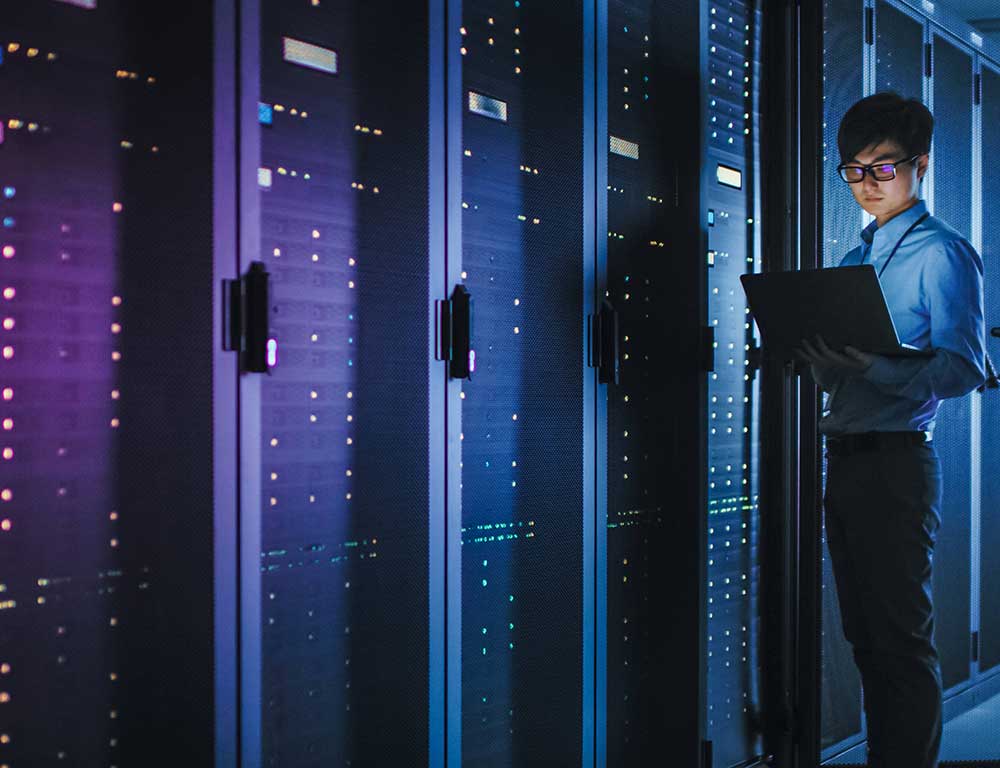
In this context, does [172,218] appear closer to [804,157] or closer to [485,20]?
[485,20]

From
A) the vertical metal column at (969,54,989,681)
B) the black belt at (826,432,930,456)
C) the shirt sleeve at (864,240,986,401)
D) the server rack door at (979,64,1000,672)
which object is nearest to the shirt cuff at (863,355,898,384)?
the shirt sleeve at (864,240,986,401)

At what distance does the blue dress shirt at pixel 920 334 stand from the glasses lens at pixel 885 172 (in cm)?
10

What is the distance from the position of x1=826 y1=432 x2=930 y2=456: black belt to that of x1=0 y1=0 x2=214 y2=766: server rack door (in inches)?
59.4

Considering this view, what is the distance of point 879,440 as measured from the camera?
222 centimetres

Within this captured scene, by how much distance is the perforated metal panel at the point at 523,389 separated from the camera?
206 cm

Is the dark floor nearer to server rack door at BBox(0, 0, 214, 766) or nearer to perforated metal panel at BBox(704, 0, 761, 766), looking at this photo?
perforated metal panel at BBox(704, 0, 761, 766)

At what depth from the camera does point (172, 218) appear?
1.56 m

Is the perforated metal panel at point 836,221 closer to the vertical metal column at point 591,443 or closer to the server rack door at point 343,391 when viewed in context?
the vertical metal column at point 591,443

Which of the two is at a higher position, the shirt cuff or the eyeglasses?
the eyeglasses

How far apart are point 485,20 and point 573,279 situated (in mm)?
627

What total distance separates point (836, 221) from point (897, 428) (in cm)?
97

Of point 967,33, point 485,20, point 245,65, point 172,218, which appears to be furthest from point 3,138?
point 967,33

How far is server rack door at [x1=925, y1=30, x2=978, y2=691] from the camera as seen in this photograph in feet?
11.0

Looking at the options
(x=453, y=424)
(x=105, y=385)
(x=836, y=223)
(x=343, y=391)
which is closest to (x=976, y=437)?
(x=836, y=223)
